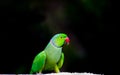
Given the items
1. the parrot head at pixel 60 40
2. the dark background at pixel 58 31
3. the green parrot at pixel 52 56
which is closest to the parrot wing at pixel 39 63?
the green parrot at pixel 52 56

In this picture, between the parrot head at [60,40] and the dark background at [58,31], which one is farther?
the dark background at [58,31]

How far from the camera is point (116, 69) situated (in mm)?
6395

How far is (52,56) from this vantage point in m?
3.19

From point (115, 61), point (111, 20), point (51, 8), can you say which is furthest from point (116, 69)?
point (51, 8)

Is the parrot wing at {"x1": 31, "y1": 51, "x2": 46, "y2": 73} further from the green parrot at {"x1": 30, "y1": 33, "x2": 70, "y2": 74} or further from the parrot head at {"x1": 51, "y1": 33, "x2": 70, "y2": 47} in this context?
the parrot head at {"x1": 51, "y1": 33, "x2": 70, "y2": 47}

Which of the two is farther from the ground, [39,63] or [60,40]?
[60,40]

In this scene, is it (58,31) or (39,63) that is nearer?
(39,63)

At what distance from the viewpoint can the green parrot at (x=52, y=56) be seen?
10.3 feet

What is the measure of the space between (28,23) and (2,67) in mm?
593

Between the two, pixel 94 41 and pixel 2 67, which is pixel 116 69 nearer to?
pixel 94 41

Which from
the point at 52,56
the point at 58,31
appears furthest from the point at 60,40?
the point at 58,31

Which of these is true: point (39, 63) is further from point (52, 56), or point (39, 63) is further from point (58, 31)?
point (58, 31)

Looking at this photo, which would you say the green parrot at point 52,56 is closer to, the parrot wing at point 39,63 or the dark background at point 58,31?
the parrot wing at point 39,63

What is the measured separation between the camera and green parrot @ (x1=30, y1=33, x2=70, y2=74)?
315 cm
